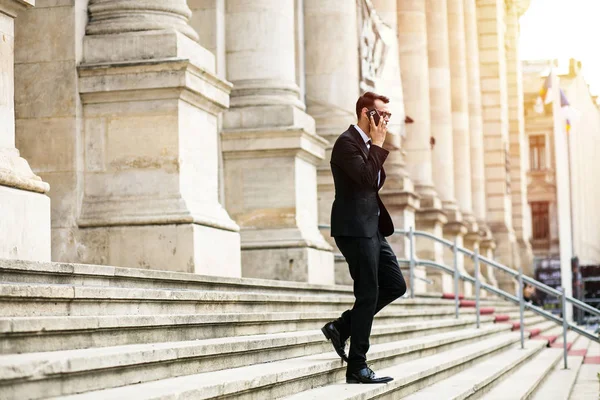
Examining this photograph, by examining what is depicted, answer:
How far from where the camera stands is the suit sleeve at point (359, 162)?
7.18 metres

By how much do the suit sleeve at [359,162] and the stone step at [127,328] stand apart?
1.18 meters

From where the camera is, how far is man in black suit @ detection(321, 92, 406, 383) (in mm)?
7180

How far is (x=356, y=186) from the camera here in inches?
289

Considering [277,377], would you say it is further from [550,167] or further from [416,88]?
[550,167]

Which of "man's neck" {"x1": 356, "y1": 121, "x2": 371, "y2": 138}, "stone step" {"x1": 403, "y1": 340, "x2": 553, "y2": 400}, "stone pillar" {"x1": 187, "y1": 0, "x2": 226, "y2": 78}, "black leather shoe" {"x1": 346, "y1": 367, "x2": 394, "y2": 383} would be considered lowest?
"stone step" {"x1": 403, "y1": 340, "x2": 553, "y2": 400}

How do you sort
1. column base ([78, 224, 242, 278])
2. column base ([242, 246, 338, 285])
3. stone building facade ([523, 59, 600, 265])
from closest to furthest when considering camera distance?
column base ([78, 224, 242, 278]), column base ([242, 246, 338, 285]), stone building facade ([523, 59, 600, 265])

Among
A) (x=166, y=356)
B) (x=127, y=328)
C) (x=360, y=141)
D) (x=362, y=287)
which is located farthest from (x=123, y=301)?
(x=360, y=141)

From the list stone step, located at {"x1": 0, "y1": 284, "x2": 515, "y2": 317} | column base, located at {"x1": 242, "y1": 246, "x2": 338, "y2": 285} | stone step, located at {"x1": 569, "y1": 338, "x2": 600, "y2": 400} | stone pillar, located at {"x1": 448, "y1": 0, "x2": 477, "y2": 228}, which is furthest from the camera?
stone pillar, located at {"x1": 448, "y1": 0, "x2": 477, "y2": 228}

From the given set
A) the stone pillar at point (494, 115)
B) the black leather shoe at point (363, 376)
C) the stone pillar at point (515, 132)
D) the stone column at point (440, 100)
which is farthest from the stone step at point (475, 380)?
the stone pillar at point (515, 132)

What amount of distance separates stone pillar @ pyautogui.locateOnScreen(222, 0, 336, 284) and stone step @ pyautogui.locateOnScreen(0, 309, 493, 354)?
4.78 metres

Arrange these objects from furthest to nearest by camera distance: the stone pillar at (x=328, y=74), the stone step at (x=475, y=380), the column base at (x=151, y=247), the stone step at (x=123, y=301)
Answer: the stone pillar at (x=328, y=74), the column base at (x=151, y=247), the stone step at (x=475, y=380), the stone step at (x=123, y=301)

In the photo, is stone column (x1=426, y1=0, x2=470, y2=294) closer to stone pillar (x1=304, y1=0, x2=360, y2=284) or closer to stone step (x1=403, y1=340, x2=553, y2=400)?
stone pillar (x1=304, y1=0, x2=360, y2=284)

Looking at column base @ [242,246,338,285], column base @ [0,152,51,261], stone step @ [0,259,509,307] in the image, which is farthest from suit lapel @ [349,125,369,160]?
column base @ [242,246,338,285]

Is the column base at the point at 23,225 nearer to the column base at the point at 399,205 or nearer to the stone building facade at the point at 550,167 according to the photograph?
the column base at the point at 399,205
